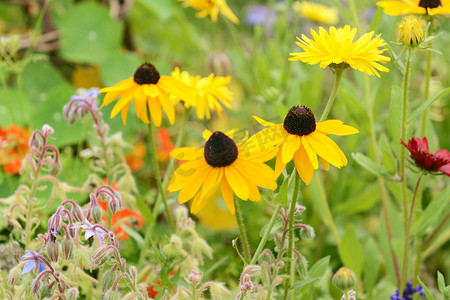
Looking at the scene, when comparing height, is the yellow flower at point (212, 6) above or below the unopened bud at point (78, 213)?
above

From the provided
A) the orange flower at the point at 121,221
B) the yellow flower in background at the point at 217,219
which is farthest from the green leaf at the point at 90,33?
the orange flower at the point at 121,221

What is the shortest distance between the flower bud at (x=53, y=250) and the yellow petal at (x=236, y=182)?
0.21 m

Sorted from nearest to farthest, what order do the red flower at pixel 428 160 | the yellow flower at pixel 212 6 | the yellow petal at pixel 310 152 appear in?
the yellow petal at pixel 310 152, the red flower at pixel 428 160, the yellow flower at pixel 212 6

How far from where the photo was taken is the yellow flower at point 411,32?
24.9 inches

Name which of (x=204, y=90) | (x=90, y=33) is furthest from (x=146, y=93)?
(x=90, y=33)

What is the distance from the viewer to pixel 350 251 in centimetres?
89

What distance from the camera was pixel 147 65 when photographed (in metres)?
0.74

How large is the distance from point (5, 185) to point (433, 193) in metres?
0.97

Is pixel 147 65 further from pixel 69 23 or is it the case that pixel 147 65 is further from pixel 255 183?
pixel 69 23

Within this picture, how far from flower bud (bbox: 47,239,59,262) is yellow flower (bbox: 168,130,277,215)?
143 mm

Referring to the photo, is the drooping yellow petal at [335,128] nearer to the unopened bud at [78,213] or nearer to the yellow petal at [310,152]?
the yellow petal at [310,152]

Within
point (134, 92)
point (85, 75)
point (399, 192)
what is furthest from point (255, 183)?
point (85, 75)

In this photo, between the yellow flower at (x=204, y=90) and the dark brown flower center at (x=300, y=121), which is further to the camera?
the yellow flower at (x=204, y=90)

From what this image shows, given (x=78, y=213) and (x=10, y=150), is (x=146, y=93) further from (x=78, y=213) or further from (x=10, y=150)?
(x=10, y=150)
